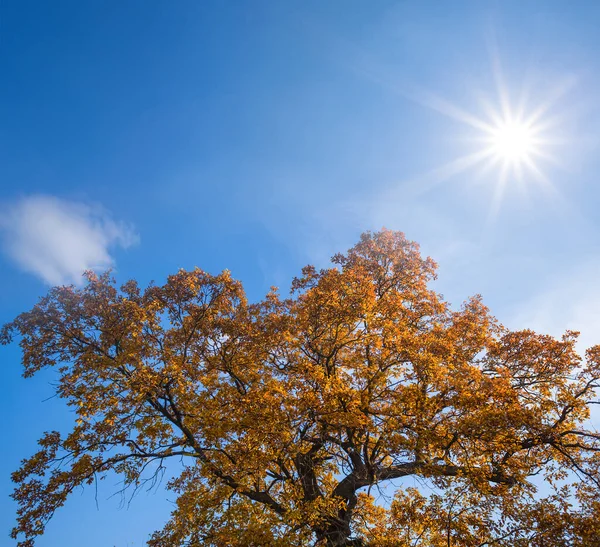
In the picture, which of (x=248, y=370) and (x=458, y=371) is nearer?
(x=458, y=371)

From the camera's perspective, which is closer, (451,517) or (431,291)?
(451,517)

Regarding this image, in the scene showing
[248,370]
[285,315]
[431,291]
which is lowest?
[248,370]

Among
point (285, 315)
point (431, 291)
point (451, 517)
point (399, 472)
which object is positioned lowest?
point (451, 517)

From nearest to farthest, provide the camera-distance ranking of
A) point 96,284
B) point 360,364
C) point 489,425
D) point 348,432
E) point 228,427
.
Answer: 1. point 489,425
2. point 228,427
3. point 348,432
4. point 360,364
5. point 96,284

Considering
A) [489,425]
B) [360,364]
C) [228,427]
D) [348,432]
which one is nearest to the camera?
[489,425]

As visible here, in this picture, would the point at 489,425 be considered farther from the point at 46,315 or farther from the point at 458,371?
the point at 46,315

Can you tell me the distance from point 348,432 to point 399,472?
7.16 ft

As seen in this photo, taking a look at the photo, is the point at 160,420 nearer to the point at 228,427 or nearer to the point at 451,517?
the point at 228,427

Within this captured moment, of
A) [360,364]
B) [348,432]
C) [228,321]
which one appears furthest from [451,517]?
[228,321]

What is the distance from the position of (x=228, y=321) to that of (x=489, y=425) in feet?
24.7

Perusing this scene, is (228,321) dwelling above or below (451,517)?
above

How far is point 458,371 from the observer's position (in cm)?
1068

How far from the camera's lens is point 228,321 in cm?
1227

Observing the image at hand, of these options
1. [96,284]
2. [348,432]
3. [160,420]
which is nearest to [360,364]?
→ [348,432]
